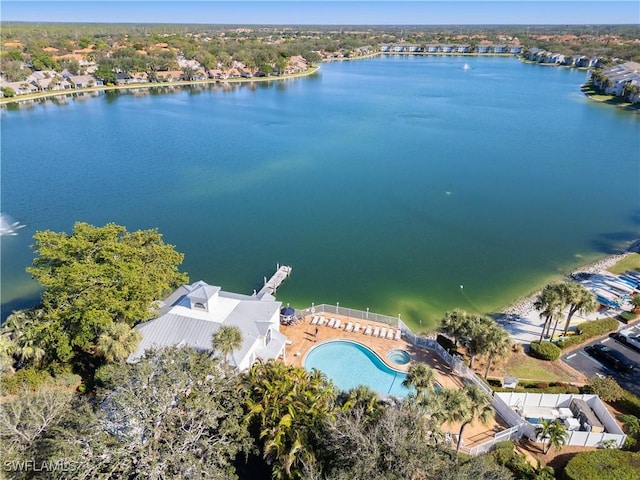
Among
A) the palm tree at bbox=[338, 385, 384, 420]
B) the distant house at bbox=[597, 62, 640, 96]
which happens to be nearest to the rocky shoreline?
the palm tree at bbox=[338, 385, 384, 420]

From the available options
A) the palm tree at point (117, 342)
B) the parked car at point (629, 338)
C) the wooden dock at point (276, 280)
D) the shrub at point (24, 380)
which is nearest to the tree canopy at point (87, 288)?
the palm tree at point (117, 342)

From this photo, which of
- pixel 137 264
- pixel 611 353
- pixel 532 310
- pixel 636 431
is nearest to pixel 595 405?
pixel 636 431

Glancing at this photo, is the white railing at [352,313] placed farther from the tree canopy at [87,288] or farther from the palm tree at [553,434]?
the palm tree at [553,434]

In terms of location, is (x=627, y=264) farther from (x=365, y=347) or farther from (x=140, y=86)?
(x=140, y=86)

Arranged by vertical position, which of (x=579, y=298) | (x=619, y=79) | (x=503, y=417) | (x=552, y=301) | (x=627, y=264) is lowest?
(x=627, y=264)

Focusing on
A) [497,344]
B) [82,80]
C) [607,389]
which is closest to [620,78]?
[607,389]

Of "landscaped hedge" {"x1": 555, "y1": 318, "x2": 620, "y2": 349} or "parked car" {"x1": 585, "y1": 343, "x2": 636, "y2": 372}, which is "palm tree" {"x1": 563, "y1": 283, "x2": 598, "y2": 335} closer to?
"landscaped hedge" {"x1": 555, "y1": 318, "x2": 620, "y2": 349}
